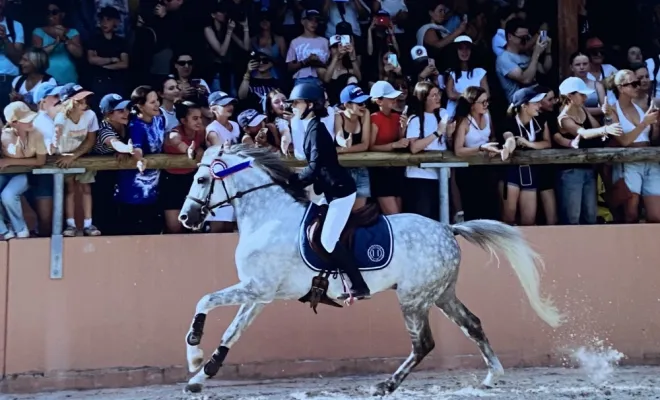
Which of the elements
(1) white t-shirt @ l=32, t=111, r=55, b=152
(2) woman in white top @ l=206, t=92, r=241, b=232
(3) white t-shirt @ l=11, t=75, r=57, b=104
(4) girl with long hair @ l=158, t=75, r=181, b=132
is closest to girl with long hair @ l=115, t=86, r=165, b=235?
(4) girl with long hair @ l=158, t=75, r=181, b=132

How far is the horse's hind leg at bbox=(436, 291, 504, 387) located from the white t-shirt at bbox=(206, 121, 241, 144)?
251 cm

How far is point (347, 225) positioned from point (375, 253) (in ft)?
1.10

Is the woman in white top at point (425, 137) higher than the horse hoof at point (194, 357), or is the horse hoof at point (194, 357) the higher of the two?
the woman in white top at point (425, 137)

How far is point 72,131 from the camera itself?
8.43 metres

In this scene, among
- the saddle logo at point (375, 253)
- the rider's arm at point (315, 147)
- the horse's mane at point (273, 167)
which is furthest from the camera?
the horse's mane at point (273, 167)

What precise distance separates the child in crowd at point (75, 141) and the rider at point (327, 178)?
2302mm

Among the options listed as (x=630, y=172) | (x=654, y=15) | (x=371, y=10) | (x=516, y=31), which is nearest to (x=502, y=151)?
(x=630, y=172)

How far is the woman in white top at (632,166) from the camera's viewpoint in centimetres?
909

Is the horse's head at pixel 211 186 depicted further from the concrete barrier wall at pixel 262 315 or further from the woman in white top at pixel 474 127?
the woman in white top at pixel 474 127

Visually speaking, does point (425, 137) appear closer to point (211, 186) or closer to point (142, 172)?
point (211, 186)

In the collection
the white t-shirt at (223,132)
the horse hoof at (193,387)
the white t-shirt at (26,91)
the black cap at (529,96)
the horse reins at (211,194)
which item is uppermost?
the white t-shirt at (26,91)

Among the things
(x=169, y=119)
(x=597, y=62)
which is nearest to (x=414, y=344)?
(x=169, y=119)

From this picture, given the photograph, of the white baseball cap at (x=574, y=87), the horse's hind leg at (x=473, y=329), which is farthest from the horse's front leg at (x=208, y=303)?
the white baseball cap at (x=574, y=87)

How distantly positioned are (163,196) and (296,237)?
1980mm
